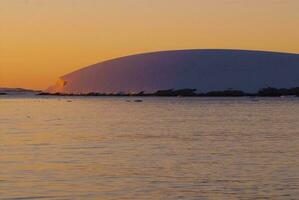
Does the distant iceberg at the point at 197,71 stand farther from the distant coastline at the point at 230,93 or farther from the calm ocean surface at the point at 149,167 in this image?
the calm ocean surface at the point at 149,167

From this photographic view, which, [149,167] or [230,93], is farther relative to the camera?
[230,93]

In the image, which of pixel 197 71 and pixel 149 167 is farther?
pixel 197 71

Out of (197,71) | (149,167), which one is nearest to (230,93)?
(197,71)

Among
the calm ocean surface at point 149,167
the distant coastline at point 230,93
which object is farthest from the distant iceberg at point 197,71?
the calm ocean surface at point 149,167

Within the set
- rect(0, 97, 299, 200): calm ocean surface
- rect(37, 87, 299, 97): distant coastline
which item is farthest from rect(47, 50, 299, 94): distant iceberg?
rect(0, 97, 299, 200): calm ocean surface

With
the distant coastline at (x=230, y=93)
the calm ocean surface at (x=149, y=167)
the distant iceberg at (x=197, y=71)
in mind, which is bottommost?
the calm ocean surface at (x=149, y=167)

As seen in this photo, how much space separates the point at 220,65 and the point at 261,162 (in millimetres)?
93748

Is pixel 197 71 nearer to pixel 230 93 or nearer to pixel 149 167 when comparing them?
pixel 230 93

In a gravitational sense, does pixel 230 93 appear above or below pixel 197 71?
below

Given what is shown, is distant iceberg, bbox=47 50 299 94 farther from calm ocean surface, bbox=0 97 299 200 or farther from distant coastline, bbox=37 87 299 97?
calm ocean surface, bbox=0 97 299 200

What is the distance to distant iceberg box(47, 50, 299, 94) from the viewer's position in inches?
4281

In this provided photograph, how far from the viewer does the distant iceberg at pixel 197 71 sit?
357 feet

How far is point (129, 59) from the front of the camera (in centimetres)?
11675

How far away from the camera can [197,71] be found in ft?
359
